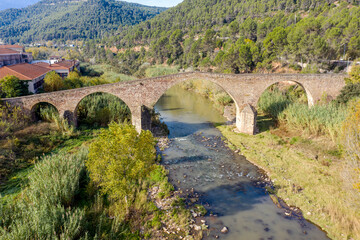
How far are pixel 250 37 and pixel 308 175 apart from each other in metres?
46.5

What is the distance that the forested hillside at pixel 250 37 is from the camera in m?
33.8

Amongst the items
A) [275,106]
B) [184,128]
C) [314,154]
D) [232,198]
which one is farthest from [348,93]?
[232,198]

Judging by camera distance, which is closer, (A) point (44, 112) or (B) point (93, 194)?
(B) point (93, 194)

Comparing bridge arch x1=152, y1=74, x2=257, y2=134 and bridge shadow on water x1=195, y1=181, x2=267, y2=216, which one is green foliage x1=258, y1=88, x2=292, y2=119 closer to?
bridge arch x1=152, y1=74, x2=257, y2=134

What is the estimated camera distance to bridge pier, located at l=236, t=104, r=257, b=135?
2106 centimetres

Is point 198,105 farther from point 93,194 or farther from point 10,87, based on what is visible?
point 93,194

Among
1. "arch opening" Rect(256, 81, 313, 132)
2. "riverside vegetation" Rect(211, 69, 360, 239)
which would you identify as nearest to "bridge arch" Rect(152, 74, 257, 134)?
"riverside vegetation" Rect(211, 69, 360, 239)

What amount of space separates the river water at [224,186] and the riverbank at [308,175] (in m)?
0.80

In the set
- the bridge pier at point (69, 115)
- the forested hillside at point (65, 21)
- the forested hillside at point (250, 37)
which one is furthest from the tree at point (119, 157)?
the forested hillside at point (65, 21)

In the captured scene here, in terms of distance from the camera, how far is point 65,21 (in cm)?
14500

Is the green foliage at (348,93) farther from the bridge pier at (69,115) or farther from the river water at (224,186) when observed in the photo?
the bridge pier at (69,115)

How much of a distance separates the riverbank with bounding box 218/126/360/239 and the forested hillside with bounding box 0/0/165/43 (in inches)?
4777

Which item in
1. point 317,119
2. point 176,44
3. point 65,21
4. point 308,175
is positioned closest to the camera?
point 308,175

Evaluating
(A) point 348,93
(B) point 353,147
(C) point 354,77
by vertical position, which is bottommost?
(B) point 353,147
